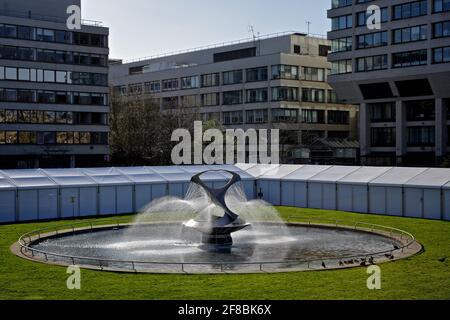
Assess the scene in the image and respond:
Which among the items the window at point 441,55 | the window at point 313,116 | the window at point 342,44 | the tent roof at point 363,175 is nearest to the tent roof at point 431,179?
the tent roof at point 363,175

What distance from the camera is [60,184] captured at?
55312mm

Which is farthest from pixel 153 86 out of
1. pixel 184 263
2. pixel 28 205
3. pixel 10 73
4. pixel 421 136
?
pixel 184 263

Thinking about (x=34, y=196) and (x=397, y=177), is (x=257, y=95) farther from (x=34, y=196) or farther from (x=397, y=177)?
(x=34, y=196)

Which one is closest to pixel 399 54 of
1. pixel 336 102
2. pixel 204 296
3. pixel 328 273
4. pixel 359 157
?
pixel 359 157

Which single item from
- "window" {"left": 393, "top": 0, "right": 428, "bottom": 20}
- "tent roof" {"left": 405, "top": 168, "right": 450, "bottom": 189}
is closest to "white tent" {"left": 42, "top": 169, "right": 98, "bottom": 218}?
"tent roof" {"left": 405, "top": 168, "right": 450, "bottom": 189}

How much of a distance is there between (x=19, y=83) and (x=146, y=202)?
50.0 meters

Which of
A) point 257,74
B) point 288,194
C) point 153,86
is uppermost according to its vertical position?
point 153,86

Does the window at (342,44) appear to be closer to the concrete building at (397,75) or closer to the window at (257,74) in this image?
the concrete building at (397,75)

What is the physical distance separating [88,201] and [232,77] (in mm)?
77893

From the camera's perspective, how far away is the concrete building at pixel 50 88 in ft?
329

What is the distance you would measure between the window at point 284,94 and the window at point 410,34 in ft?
83.7

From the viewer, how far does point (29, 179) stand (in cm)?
5488

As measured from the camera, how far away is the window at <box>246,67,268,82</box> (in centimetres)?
12362

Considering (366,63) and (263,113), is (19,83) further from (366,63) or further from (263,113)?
(366,63)
